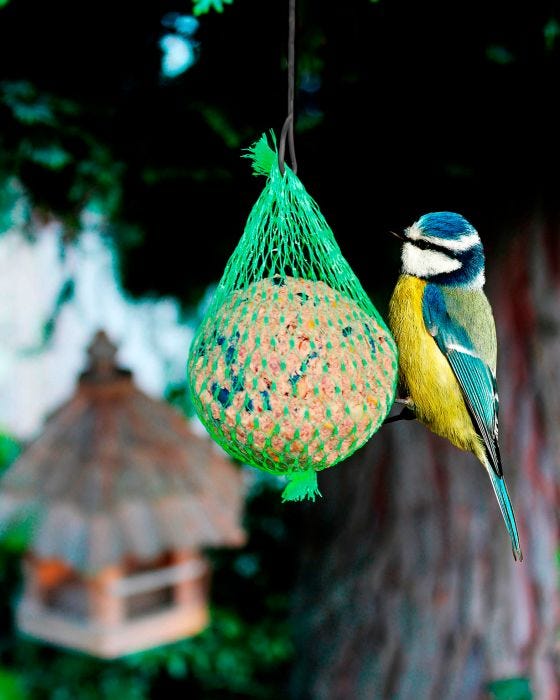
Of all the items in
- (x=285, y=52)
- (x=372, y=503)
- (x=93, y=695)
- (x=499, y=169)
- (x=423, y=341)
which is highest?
(x=285, y=52)

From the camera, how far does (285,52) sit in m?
2.45

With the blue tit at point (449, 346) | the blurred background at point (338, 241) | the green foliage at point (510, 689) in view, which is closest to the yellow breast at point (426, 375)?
the blue tit at point (449, 346)

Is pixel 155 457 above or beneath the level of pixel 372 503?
above

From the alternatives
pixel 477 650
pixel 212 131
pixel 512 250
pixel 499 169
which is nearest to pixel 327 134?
pixel 212 131

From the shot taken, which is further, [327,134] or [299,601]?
[299,601]

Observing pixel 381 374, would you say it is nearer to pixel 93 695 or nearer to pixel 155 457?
pixel 155 457

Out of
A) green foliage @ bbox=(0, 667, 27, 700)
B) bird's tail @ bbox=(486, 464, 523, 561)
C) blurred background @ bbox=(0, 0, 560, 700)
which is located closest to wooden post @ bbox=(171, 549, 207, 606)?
blurred background @ bbox=(0, 0, 560, 700)

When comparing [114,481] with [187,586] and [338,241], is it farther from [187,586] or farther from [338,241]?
[338,241]

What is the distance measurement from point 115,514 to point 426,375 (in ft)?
5.02

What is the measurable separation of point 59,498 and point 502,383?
6.02 ft

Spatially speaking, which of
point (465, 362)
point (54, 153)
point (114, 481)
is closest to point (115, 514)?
point (114, 481)

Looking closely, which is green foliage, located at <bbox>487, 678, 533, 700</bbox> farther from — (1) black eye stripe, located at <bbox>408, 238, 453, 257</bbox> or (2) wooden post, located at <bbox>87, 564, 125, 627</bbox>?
(1) black eye stripe, located at <bbox>408, 238, 453, 257</bbox>

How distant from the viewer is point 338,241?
11.5 ft

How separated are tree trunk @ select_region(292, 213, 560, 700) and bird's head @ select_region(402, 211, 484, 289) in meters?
1.52
